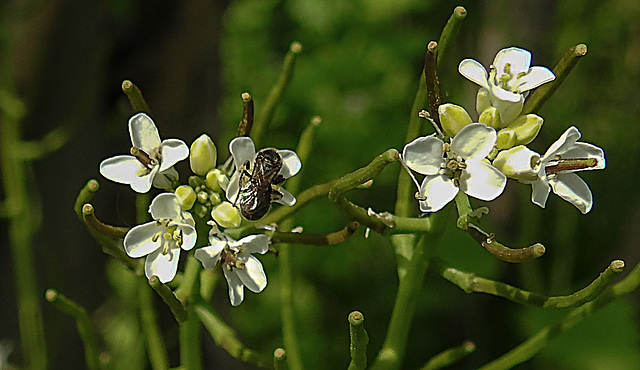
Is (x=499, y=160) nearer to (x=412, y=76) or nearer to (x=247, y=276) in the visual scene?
(x=247, y=276)

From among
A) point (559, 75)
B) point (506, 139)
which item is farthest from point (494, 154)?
point (559, 75)

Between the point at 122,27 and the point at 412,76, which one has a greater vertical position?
the point at 122,27

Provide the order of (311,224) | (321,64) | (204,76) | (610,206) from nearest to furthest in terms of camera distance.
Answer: (204,76) → (311,224) → (321,64) → (610,206)

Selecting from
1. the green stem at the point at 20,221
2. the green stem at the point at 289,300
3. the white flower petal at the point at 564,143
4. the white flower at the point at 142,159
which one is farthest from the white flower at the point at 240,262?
the green stem at the point at 20,221

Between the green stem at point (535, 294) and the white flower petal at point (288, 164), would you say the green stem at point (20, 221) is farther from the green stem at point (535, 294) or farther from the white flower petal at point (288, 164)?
the green stem at point (535, 294)

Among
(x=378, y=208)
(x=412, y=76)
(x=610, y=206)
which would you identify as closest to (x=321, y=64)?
(x=412, y=76)
